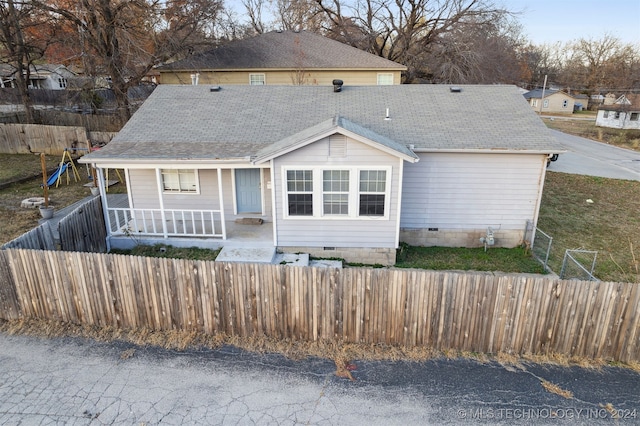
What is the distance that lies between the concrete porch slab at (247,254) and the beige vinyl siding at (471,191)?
4034mm

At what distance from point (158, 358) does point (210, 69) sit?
2205 centimetres

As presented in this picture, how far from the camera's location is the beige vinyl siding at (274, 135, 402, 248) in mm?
9344

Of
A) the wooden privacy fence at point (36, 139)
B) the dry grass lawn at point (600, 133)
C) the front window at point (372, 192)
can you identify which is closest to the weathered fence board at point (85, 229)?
the front window at point (372, 192)

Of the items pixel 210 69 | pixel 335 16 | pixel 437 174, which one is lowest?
pixel 437 174

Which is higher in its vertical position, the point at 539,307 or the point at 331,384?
the point at 539,307

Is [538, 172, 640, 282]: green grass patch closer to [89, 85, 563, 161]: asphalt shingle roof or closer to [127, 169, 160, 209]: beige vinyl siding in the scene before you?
[89, 85, 563, 161]: asphalt shingle roof

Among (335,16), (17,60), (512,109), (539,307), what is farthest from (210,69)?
(539,307)

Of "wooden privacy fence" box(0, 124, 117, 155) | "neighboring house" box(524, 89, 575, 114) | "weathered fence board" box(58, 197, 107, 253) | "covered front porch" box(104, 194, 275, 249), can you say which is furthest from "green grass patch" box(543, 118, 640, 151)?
"wooden privacy fence" box(0, 124, 117, 155)

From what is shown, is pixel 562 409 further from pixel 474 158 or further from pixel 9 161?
pixel 9 161

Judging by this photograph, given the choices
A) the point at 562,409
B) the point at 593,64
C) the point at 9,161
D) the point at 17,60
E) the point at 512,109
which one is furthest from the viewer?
the point at 593,64

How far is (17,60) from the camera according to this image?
965 inches

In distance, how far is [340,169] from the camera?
31.1 feet

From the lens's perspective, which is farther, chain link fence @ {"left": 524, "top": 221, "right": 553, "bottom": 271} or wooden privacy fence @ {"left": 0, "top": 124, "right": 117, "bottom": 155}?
wooden privacy fence @ {"left": 0, "top": 124, "right": 117, "bottom": 155}

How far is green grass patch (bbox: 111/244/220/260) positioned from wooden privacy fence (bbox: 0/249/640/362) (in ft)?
10.5
